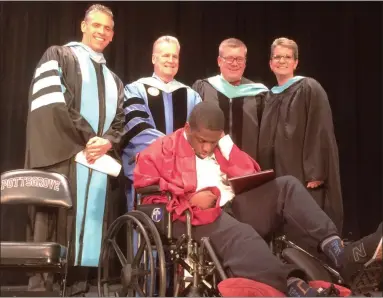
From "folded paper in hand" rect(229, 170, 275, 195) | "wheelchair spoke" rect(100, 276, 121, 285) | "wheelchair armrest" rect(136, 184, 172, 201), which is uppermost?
"folded paper in hand" rect(229, 170, 275, 195)

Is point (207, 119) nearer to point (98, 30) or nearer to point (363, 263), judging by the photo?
point (363, 263)

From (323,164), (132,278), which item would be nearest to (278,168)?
(323,164)

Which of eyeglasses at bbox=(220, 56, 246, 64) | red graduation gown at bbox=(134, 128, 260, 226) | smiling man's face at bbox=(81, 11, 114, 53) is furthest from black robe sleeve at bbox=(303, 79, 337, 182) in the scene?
smiling man's face at bbox=(81, 11, 114, 53)

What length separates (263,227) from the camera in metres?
2.42

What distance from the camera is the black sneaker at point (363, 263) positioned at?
1991mm

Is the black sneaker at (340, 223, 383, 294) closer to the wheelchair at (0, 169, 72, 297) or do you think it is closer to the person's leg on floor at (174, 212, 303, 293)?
the person's leg on floor at (174, 212, 303, 293)

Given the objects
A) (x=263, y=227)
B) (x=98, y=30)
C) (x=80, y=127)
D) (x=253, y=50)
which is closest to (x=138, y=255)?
(x=263, y=227)

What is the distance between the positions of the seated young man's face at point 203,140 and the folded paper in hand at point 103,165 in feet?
1.76

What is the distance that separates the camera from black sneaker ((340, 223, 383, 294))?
6.53ft

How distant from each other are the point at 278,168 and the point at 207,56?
890 millimetres

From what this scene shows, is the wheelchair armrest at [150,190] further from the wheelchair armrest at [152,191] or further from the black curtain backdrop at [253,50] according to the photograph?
the black curtain backdrop at [253,50]

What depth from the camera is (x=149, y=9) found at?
3617 mm

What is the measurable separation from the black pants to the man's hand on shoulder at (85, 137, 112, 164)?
810 millimetres

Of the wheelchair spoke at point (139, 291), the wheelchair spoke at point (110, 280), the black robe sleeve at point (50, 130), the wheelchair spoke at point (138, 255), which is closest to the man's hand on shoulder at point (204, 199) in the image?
the wheelchair spoke at point (138, 255)
